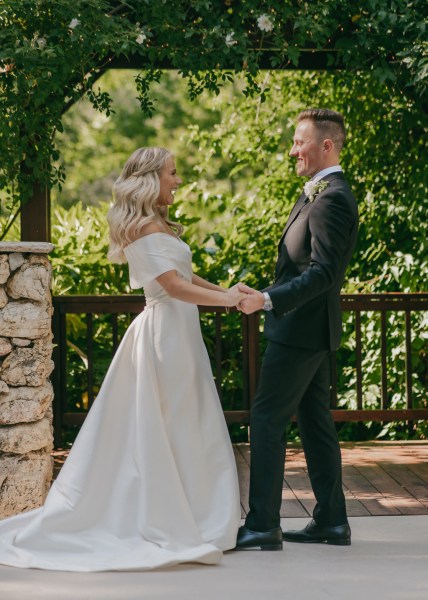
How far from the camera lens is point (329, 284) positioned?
371cm

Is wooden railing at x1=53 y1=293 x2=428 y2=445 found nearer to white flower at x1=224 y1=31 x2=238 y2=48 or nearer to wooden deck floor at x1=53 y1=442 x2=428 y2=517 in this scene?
wooden deck floor at x1=53 y1=442 x2=428 y2=517

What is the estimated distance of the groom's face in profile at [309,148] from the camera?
12.6 ft

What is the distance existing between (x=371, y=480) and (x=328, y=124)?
2.29 m

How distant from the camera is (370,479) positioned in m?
5.30

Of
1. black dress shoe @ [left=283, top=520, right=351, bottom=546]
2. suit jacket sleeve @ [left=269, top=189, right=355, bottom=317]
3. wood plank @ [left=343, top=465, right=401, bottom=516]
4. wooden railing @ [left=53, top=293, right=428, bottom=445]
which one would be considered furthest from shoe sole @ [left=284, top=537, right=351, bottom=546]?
wooden railing @ [left=53, top=293, right=428, bottom=445]

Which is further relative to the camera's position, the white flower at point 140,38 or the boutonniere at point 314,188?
the white flower at point 140,38

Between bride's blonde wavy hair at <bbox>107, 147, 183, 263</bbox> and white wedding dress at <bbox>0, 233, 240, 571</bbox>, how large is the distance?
0.06 meters

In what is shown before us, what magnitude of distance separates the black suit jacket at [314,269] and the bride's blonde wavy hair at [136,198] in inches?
22.3

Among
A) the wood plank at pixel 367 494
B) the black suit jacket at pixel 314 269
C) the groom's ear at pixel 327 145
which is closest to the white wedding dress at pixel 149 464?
the black suit jacket at pixel 314 269

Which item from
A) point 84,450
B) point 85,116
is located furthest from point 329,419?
point 85,116

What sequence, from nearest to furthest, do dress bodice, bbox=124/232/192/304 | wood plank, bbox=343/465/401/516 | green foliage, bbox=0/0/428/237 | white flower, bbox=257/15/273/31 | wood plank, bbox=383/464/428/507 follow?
dress bodice, bbox=124/232/192/304
wood plank, bbox=343/465/401/516
wood plank, bbox=383/464/428/507
green foliage, bbox=0/0/428/237
white flower, bbox=257/15/273/31

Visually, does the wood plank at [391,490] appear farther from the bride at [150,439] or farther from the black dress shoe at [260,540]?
the bride at [150,439]

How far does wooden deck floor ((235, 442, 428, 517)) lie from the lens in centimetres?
464

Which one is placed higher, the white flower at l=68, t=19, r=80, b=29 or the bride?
the white flower at l=68, t=19, r=80, b=29
